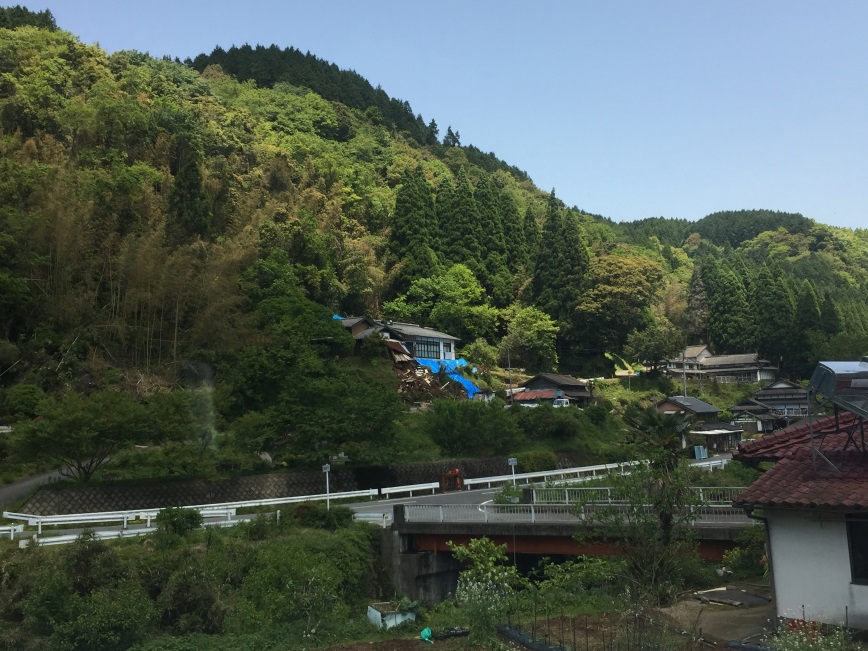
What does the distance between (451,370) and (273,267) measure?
16.7m

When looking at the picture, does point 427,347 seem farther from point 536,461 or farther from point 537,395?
point 536,461

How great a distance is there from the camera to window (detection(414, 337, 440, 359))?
57781mm

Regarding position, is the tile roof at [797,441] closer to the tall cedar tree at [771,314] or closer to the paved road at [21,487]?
the paved road at [21,487]

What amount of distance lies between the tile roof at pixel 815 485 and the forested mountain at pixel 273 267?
20996mm

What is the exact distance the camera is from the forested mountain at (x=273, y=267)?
3600 cm

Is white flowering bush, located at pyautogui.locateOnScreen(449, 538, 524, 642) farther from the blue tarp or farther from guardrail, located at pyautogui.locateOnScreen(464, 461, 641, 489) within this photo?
the blue tarp

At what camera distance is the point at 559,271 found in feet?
227

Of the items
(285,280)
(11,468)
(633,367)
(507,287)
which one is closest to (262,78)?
(507,287)

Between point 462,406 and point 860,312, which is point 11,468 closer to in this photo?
point 462,406

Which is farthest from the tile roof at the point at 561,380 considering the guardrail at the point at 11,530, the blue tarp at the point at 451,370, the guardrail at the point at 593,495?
the guardrail at the point at 11,530

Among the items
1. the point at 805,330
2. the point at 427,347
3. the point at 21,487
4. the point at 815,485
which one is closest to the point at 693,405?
the point at 427,347

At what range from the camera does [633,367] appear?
244ft

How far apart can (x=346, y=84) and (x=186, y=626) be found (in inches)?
4963

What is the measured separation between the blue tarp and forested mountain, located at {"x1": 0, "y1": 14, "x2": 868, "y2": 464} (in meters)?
6.12
